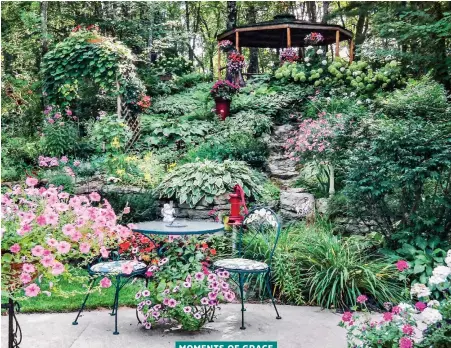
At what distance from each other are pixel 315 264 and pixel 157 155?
449cm

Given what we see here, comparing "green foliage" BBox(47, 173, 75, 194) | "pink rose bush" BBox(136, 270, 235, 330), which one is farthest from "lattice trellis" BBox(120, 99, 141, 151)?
"pink rose bush" BBox(136, 270, 235, 330)

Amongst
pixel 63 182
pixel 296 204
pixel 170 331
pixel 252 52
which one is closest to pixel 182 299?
pixel 170 331

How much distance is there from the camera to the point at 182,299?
3465 mm

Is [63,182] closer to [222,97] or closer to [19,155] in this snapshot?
[19,155]

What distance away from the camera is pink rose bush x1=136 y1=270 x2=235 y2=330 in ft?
11.3

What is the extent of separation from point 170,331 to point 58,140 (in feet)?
16.6

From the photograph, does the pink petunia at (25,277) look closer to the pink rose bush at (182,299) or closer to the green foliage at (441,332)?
the pink rose bush at (182,299)

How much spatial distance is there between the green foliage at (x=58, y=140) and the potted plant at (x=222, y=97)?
A: 3.13 m

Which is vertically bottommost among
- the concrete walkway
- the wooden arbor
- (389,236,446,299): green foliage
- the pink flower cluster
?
the concrete walkway

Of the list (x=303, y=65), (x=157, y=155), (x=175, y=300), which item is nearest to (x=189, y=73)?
(x=303, y=65)

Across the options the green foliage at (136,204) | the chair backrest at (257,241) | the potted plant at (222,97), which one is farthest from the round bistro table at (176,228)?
the potted plant at (222,97)

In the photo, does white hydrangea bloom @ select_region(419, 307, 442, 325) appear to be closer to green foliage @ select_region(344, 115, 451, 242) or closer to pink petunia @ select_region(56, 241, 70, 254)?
pink petunia @ select_region(56, 241, 70, 254)

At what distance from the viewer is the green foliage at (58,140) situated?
25.2ft

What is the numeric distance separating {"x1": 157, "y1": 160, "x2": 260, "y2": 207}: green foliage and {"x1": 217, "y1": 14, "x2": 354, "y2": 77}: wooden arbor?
720 centimetres
